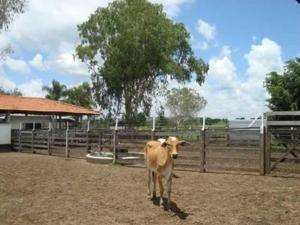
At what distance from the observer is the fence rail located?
15938mm

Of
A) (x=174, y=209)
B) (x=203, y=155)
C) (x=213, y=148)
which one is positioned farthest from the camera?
(x=203, y=155)

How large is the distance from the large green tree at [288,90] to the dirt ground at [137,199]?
1074cm

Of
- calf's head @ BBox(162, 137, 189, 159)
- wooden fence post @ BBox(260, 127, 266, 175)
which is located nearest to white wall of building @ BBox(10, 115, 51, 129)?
wooden fence post @ BBox(260, 127, 266, 175)

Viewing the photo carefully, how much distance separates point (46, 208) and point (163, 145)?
276 cm

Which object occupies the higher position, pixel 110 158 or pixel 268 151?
pixel 268 151

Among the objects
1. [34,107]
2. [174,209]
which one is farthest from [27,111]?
[174,209]

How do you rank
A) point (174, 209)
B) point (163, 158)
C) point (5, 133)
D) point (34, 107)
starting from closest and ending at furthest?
point (174, 209) < point (163, 158) < point (5, 133) < point (34, 107)

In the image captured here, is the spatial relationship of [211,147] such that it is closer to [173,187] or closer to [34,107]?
[173,187]

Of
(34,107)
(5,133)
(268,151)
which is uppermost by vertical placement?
(34,107)

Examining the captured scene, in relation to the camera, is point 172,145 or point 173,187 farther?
point 173,187

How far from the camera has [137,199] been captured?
38.5 feet

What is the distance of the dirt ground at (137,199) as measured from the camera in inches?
386

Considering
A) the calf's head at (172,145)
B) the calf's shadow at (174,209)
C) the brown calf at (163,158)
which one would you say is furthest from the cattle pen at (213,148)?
the calf's head at (172,145)

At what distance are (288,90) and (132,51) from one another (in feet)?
65.9
